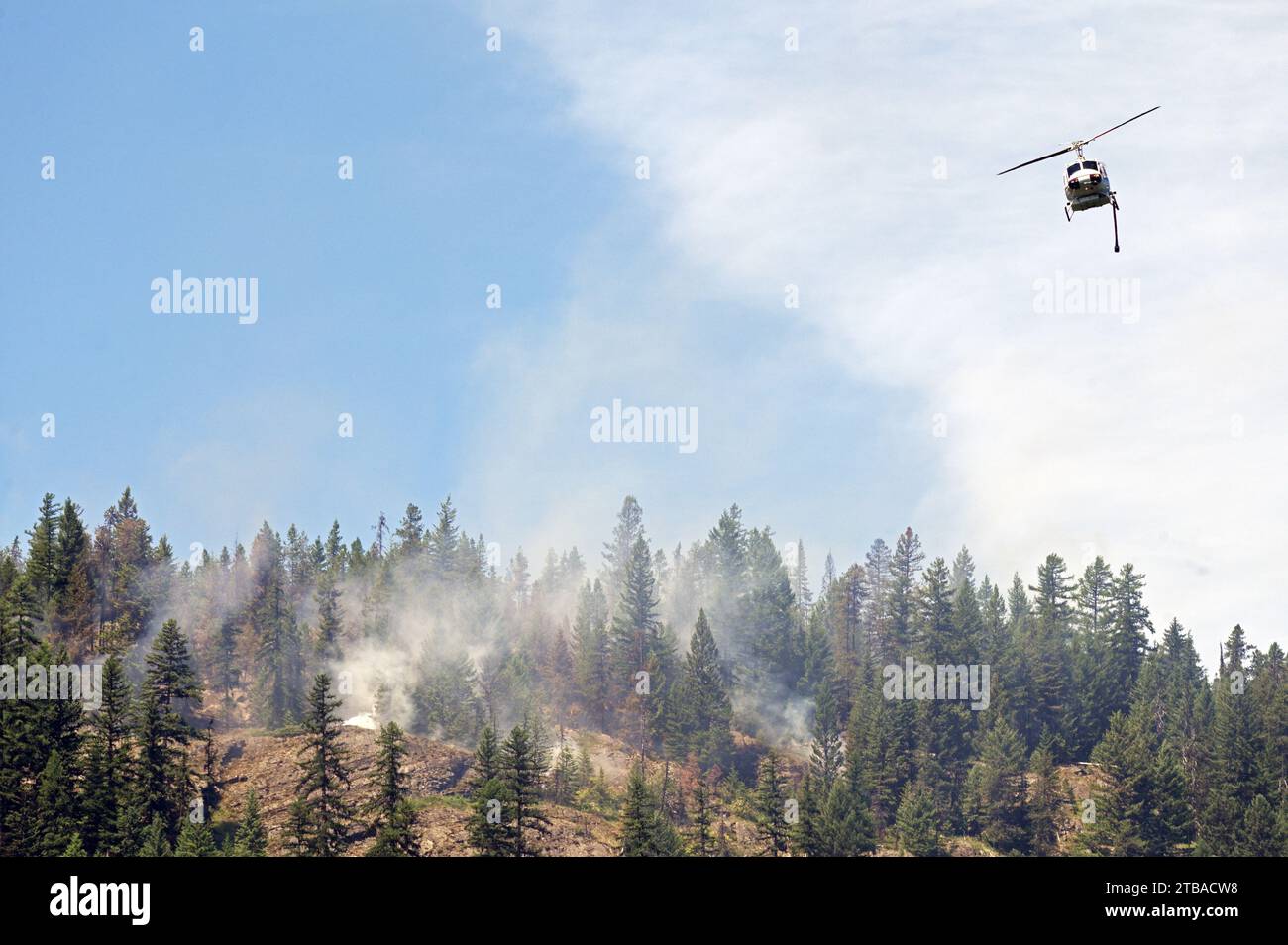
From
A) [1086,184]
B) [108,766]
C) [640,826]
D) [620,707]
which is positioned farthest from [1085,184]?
[620,707]

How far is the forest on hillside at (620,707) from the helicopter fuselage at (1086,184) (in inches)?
2241

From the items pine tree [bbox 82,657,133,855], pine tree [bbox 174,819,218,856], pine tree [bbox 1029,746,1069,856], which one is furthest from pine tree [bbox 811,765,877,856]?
pine tree [bbox 82,657,133,855]

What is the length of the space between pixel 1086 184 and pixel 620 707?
108m

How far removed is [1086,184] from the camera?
6481 cm

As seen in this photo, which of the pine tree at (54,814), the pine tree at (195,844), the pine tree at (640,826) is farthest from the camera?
the pine tree at (54,814)

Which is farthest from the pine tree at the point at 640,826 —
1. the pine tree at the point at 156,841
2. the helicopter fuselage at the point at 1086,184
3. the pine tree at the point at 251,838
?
the helicopter fuselage at the point at 1086,184

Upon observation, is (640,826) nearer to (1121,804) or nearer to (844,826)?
(844,826)

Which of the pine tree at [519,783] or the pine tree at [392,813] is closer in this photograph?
the pine tree at [392,813]

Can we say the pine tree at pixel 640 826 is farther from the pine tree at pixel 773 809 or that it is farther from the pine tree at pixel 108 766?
the pine tree at pixel 108 766

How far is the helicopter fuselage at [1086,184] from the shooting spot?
64.7 m

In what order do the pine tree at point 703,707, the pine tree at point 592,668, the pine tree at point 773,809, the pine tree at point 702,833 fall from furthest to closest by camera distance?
the pine tree at point 592,668, the pine tree at point 703,707, the pine tree at point 702,833, the pine tree at point 773,809
